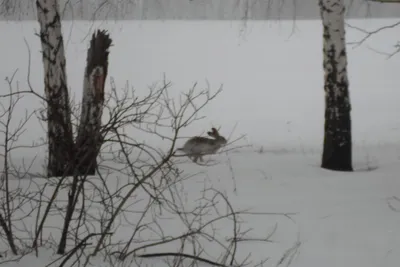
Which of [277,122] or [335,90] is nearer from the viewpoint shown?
[335,90]

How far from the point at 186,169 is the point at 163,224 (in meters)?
2.74

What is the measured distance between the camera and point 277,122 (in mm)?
15844

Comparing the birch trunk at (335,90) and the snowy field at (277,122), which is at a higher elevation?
the birch trunk at (335,90)

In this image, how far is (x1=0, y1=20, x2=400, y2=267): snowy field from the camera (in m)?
4.86

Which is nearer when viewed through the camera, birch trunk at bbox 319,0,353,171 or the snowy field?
the snowy field

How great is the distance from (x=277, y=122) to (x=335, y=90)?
27.5 ft

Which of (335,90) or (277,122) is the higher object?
(335,90)

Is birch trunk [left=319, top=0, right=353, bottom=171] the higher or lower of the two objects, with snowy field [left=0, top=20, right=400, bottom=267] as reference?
higher

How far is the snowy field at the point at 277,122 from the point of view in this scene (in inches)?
191

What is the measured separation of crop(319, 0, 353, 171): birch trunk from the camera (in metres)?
7.41

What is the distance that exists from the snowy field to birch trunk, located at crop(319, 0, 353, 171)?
1.03 feet

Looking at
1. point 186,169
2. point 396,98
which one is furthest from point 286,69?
point 186,169

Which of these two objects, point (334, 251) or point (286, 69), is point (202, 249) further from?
point (286, 69)

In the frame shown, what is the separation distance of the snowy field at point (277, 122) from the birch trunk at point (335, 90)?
1.03 feet
